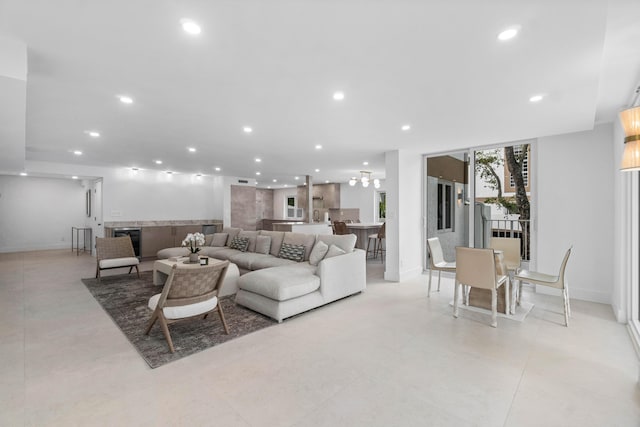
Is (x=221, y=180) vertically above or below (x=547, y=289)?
above

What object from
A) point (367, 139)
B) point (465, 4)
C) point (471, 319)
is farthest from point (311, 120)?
point (471, 319)

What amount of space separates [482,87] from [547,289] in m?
3.70

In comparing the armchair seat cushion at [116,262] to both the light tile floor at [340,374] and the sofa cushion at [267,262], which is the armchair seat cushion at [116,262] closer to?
the light tile floor at [340,374]

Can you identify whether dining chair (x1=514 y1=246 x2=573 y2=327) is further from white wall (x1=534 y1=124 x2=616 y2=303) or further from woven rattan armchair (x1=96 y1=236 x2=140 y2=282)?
woven rattan armchair (x1=96 y1=236 x2=140 y2=282)

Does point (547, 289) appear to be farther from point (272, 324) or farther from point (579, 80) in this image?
point (272, 324)

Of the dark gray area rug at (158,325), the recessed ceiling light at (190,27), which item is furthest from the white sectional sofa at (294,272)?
the recessed ceiling light at (190,27)

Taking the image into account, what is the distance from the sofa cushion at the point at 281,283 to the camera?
3.48m

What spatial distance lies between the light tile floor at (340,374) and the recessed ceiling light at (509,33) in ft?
8.18

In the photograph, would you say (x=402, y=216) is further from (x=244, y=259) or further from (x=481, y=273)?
(x=244, y=259)

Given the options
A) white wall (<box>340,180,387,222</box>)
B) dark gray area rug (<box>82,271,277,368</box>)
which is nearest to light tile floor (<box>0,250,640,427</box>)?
dark gray area rug (<box>82,271,277,368</box>)

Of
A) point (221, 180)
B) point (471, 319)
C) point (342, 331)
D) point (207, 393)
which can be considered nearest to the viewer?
point (207, 393)

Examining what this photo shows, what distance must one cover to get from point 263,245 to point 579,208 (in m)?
5.28

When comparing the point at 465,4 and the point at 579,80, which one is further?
the point at 579,80

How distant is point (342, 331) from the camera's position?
322 centimetres
